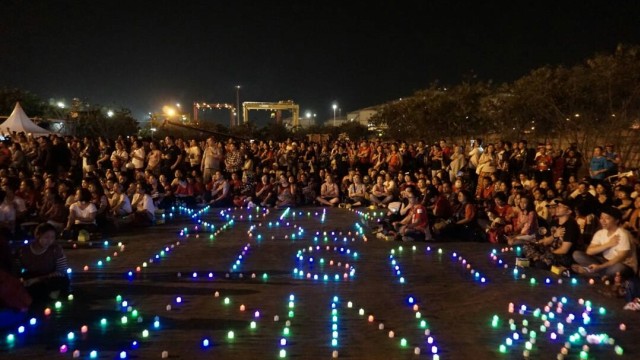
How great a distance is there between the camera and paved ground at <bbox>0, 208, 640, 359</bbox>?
16.1 ft

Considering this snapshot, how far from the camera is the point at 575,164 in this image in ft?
43.1

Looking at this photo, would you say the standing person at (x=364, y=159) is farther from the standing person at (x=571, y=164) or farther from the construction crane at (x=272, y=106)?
the construction crane at (x=272, y=106)

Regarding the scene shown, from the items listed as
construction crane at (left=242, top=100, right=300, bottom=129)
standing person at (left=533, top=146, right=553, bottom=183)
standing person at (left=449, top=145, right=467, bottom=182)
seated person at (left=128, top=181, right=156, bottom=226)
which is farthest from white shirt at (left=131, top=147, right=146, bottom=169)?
construction crane at (left=242, top=100, right=300, bottom=129)

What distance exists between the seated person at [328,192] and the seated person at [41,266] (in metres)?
9.40

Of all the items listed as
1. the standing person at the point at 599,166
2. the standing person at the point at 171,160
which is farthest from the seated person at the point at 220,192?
the standing person at the point at 599,166

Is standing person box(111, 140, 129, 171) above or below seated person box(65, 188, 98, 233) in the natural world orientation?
above

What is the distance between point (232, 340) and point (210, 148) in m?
11.4

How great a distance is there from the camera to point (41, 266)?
6125 millimetres

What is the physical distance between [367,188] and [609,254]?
27.7 feet

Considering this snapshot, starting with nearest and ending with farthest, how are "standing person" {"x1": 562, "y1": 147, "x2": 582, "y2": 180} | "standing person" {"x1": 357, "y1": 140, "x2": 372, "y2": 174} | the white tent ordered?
"standing person" {"x1": 562, "y1": 147, "x2": 582, "y2": 180} < "standing person" {"x1": 357, "y1": 140, "x2": 372, "y2": 174} < the white tent

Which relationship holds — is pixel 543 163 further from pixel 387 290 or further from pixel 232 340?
pixel 232 340

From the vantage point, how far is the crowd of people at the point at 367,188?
8.36 meters

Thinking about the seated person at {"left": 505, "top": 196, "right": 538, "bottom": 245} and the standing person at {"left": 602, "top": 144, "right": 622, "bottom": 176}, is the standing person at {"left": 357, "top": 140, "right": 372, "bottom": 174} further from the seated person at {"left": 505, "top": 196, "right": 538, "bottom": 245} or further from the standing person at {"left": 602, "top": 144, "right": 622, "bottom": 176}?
the seated person at {"left": 505, "top": 196, "right": 538, "bottom": 245}

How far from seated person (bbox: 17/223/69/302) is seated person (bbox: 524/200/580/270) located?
19.8ft
